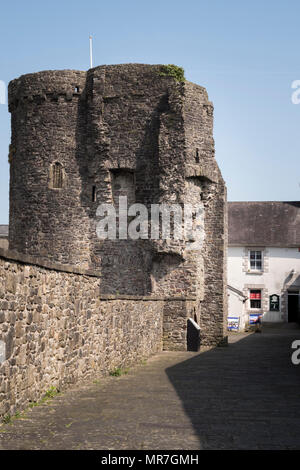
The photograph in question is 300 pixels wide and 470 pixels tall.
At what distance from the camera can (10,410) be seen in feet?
23.2

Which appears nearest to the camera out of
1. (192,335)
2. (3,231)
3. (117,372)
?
(117,372)

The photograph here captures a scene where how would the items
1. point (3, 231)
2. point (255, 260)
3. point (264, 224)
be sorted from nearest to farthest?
point (255, 260) → point (264, 224) → point (3, 231)

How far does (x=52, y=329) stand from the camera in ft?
28.9

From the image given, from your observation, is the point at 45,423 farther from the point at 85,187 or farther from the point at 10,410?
the point at 85,187

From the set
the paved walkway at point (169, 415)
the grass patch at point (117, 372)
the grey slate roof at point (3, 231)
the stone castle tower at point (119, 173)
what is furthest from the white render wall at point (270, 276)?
the paved walkway at point (169, 415)

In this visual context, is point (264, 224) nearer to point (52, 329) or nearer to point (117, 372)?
point (117, 372)

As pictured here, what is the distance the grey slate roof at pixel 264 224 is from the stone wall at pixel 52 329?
26890 mm

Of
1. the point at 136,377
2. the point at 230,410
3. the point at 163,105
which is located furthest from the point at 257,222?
the point at 230,410

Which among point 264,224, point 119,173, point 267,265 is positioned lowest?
point 267,265

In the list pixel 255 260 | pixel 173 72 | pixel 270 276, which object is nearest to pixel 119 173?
pixel 173 72

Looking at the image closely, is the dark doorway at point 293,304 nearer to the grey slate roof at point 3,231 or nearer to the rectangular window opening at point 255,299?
the rectangular window opening at point 255,299

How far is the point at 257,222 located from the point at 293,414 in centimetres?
3354

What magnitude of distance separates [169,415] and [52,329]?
7.46 feet

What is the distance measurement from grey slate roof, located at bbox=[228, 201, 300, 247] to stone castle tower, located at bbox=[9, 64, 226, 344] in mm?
15285
